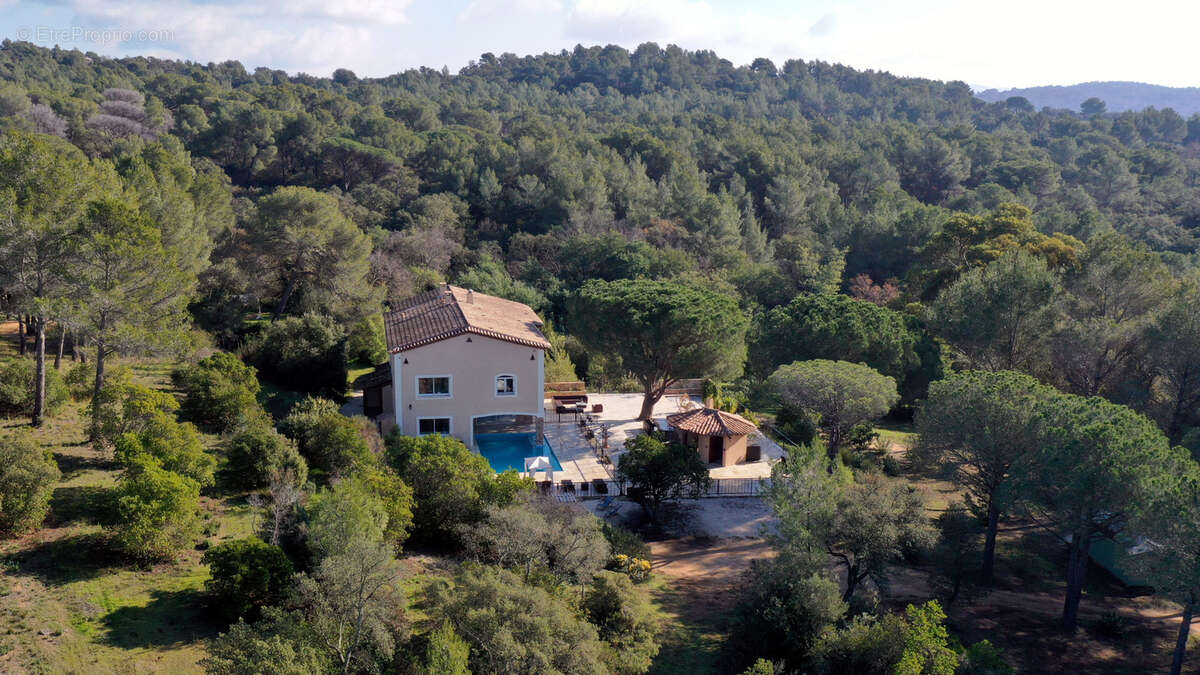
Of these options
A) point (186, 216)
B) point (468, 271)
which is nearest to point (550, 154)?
point (468, 271)

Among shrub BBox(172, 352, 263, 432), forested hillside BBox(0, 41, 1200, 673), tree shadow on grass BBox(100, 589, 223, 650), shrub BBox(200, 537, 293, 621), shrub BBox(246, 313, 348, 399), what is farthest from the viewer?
shrub BBox(246, 313, 348, 399)

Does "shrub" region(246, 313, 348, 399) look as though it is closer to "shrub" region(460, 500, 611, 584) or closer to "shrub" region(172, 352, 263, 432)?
"shrub" region(172, 352, 263, 432)

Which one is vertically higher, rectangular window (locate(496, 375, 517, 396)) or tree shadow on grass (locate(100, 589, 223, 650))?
rectangular window (locate(496, 375, 517, 396))

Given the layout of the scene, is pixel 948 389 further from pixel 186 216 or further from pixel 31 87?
pixel 31 87

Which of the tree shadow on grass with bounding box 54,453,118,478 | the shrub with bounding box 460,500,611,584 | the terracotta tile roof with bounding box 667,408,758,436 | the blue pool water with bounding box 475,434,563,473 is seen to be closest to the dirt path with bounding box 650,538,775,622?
the shrub with bounding box 460,500,611,584

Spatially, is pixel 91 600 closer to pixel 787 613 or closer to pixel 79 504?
pixel 79 504

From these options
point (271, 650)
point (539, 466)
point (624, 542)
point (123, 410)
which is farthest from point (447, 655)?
point (123, 410)
